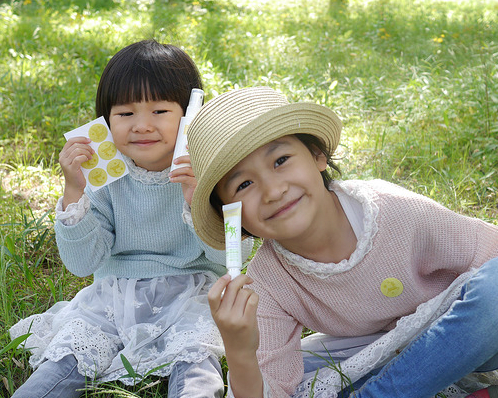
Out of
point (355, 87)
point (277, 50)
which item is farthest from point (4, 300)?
point (277, 50)

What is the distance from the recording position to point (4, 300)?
7.08 feet

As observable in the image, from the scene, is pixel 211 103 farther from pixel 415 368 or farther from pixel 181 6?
pixel 181 6

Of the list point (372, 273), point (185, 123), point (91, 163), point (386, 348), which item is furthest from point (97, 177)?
point (386, 348)

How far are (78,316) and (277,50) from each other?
311 cm

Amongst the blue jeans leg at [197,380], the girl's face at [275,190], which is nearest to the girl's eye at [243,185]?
the girl's face at [275,190]

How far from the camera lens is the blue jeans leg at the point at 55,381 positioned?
177cm

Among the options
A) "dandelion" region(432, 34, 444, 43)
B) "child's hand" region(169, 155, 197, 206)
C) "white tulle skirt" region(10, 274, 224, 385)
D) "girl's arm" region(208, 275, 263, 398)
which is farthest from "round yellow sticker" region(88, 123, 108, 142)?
"dandelion" region(432, 34, 444, 43)

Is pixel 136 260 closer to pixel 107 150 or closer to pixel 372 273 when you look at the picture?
pixel 107 150

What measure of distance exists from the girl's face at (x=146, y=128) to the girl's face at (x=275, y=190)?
523mm

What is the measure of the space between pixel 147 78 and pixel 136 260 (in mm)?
652

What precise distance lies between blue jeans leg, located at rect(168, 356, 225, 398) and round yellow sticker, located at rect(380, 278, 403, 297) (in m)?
0.56

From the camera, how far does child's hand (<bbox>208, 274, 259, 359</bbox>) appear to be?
142 centimetres

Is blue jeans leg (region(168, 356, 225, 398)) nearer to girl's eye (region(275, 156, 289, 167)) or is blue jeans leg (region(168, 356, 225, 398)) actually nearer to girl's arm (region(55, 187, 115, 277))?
girl's arm (region(55, 187, 115, 277))

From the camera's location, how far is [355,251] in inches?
68.0
